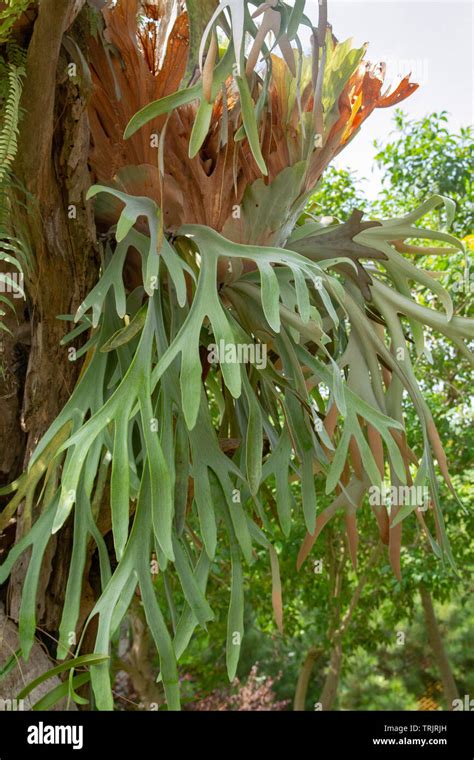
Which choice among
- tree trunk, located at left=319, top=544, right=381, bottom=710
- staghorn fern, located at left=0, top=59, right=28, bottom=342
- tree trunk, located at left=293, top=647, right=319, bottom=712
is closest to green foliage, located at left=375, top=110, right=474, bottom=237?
tree trunk, located at left=319, top=544, right=381, bottom=710

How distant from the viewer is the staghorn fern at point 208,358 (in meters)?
1.17

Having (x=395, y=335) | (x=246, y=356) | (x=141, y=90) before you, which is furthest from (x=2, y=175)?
(x=395, y=335)

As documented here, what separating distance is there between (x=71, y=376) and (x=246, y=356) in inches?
12.3

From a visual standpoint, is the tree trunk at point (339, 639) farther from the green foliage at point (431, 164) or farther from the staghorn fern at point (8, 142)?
the staghorn fern at point (8, 142)

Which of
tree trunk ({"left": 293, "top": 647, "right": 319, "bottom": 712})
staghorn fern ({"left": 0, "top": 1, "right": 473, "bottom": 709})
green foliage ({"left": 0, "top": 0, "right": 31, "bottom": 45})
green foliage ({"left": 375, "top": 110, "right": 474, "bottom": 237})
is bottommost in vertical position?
tree trunk ({"left": 293, "top": 647, "right": 319, "bottom": 712})

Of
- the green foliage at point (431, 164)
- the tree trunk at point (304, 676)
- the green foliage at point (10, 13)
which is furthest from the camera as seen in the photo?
the tree trunk at point (304, 676)

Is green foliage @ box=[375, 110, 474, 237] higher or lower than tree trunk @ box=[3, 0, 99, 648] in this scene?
higher

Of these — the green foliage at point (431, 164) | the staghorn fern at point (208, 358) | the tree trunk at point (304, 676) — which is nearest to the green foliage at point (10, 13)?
the staghorn fern at point (208, 358)

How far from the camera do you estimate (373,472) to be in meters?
1.30

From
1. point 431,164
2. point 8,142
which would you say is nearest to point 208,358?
point 8,142

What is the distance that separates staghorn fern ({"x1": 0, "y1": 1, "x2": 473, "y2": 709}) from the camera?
1175 mm

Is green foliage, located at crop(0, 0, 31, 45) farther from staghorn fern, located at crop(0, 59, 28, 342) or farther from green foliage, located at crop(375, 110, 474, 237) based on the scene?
green foliage, located at crop(375, 110, 474, 237)

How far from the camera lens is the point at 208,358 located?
1.51m
